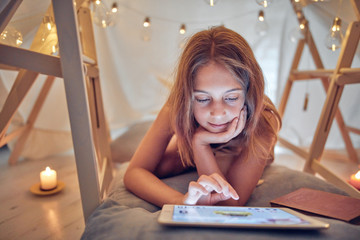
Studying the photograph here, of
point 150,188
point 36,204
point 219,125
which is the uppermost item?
point 219,125

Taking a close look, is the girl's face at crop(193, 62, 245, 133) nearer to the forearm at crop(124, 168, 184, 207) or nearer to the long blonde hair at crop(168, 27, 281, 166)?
the long blonde hair at crop(168, 27, 281, 166)

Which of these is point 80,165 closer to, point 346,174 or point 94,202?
point 94,202

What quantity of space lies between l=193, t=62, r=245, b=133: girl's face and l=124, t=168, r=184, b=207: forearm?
0.84ft

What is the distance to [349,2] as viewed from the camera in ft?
4.03

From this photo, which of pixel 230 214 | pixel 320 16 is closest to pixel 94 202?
pixel 230 214

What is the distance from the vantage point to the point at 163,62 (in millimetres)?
2426

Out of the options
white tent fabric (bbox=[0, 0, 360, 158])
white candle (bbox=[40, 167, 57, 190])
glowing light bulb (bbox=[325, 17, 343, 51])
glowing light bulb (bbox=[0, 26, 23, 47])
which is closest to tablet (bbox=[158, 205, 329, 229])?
glowing light bulb (bbox=[0, 26, 23, 47])

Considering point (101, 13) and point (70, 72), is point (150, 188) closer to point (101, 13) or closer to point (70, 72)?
point (70, 72)

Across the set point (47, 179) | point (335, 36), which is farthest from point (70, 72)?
point (335, 36)

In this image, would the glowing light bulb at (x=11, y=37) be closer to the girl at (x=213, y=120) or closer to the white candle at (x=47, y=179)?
the girl at (x=213, y=120)

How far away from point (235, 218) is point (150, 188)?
350 mm

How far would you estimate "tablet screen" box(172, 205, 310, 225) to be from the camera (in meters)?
0.65

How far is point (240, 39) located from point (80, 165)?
643 mm

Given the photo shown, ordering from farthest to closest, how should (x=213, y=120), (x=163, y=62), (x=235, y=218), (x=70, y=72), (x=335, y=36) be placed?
(x=163, y=62) < (x=335, y=36) < (x=213, y=120) < (x=70, y=72) < (x=235, y=218)
